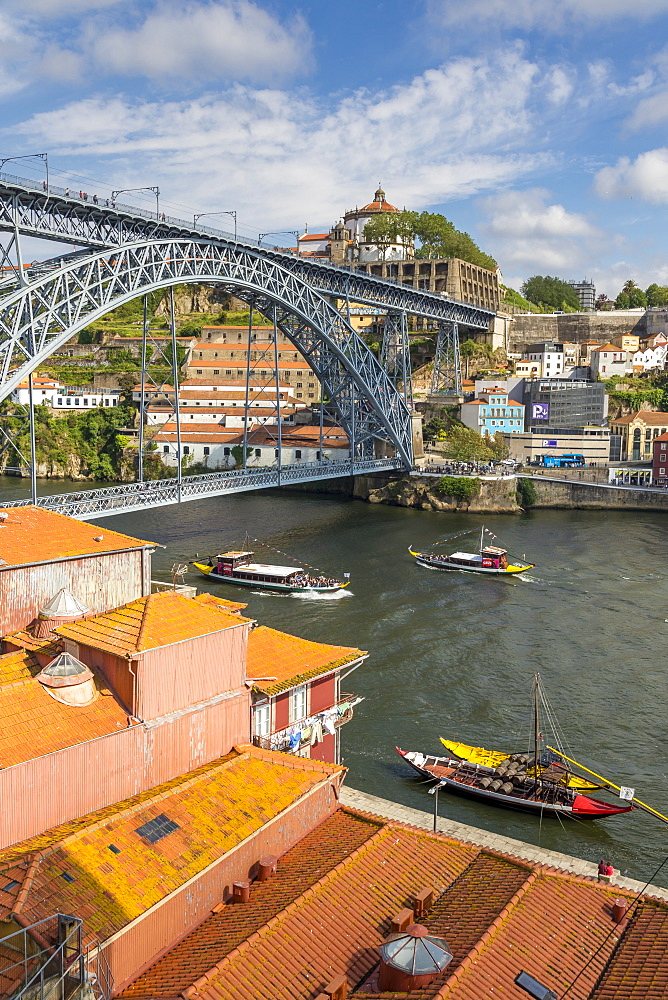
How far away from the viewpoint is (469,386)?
7438cm

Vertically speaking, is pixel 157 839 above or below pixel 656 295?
below

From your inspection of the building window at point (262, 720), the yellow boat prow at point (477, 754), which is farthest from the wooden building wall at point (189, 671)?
the yellow boat prow at point (477, 754)

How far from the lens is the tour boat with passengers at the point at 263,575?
112ft

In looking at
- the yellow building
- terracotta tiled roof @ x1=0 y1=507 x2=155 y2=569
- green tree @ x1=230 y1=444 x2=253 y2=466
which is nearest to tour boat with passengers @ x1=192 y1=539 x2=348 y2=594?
terracotta tiled roof @ x1=0 y1=507 x2=155 y2=569

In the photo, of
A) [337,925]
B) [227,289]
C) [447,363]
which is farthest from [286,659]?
[447,363]

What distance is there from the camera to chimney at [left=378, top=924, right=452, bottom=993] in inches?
352

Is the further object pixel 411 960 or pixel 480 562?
pixel 480 562

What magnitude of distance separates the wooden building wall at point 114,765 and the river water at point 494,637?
5.47 meters

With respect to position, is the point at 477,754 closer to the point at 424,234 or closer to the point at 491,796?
the point at 491,796

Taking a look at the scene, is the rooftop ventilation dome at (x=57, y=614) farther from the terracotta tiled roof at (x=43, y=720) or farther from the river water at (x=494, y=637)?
the river water at (x=494, y=637)

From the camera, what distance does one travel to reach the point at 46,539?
54.5 ft

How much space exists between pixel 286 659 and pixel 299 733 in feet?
4.90

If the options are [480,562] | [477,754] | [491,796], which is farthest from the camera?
[480,562]

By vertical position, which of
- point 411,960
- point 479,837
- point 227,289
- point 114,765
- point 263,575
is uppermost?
point 227,289
